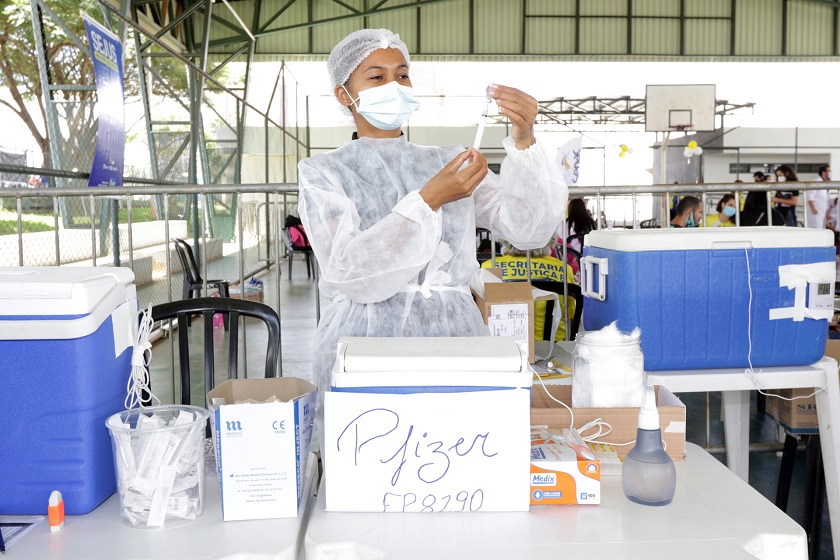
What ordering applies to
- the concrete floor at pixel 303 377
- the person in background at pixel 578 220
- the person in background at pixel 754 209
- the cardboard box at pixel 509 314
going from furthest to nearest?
1. the person in background at pixel 754 209
2. the person in background at pixel 578 220
3. the concrete floor at pixel 303 377
4. the cardboard box at pixel 509 314

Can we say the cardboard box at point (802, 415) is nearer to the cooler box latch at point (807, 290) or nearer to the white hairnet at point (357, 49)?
the cooler box latch at point (807, 290)

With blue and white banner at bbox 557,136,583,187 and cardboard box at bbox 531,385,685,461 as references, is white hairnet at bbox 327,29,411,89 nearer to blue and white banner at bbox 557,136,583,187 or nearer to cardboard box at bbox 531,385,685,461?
cardboard box at bbox 531,385,685,461

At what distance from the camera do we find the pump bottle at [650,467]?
1.07 metres

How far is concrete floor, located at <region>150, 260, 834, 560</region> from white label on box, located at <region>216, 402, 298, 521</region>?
1424 millimetres

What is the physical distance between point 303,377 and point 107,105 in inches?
78.2

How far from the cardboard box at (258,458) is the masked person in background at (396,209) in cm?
31

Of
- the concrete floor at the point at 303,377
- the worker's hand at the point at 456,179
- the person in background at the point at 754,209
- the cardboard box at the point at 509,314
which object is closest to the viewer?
the worker's hand at the point at 456,179

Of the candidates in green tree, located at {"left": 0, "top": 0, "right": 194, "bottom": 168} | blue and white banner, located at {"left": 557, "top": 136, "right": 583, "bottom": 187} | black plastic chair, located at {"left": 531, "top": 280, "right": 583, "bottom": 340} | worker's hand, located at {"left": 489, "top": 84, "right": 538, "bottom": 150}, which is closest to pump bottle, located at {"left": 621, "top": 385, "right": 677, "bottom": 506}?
worker's hand, located at {"left": 489, "top": 84, "right": 538, "bottom": 150}

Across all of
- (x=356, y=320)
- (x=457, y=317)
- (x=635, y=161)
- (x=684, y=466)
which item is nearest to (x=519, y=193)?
(x=457, y=317)

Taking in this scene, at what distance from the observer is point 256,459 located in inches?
41.4

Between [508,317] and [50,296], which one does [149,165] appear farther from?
[50,296]

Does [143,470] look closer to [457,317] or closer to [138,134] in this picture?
[457,317]

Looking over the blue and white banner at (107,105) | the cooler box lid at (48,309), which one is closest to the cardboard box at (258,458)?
the cooler box lid at (48,309)

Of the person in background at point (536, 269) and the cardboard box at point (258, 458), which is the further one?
the person in background at point (536, 269)
